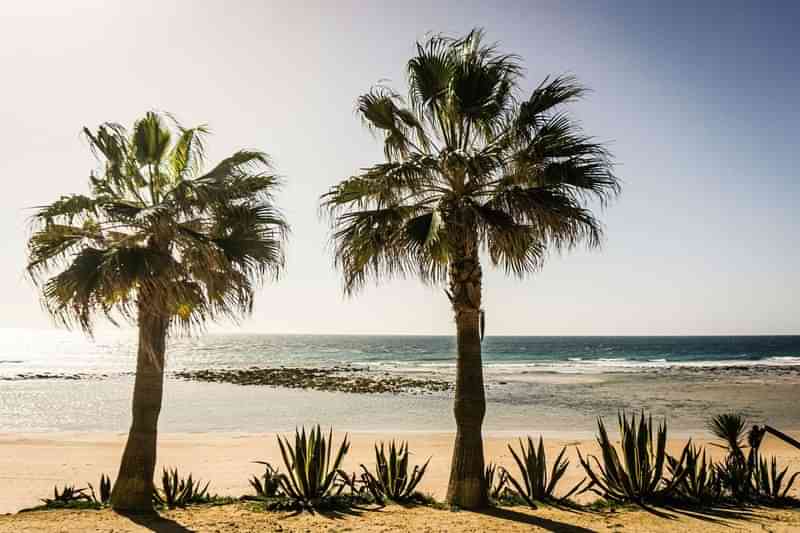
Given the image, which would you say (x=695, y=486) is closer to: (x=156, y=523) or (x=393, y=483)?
(x=393, y=483)

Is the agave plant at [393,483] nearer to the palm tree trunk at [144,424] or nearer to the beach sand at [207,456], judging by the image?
the beach sand at [207,456]

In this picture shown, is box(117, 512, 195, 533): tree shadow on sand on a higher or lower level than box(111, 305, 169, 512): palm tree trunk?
lower

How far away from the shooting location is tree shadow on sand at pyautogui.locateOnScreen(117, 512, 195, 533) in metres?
7.45

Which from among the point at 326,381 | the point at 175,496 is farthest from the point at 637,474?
the point at 326,381

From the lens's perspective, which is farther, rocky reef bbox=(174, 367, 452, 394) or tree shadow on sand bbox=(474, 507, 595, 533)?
rocky reef bbox=(174, 367, 452, 394)

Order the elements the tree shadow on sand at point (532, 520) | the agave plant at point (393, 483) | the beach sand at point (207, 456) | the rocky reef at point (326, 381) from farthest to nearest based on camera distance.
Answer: the rocky reef at point (326, 381) < the beach sand at point (207, 456) < the agave plant at point (393, 483) < the tree shadow on sand at point (532, 520)

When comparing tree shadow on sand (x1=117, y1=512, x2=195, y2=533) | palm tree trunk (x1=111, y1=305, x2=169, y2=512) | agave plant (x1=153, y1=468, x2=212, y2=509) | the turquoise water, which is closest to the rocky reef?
the turquoise water

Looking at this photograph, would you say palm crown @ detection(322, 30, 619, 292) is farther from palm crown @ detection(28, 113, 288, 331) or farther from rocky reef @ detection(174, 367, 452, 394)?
rocky reef @ detection(174, 367, 452, 394)

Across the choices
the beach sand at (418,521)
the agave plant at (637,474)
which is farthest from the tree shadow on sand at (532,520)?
the agave plant at (637,474)

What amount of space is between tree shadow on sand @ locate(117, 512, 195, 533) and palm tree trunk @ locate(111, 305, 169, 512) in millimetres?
280

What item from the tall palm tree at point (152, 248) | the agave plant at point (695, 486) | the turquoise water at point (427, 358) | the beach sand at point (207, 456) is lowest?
the turquoise water at point (427, 358)

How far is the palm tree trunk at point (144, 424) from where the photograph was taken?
27.5ft

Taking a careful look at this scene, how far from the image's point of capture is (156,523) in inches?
305

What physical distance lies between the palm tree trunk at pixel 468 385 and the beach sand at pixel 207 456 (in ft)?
10.0
